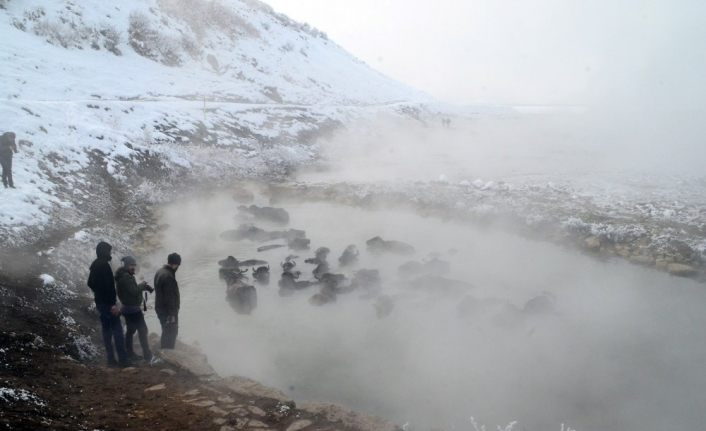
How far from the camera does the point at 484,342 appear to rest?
8719 millimetres

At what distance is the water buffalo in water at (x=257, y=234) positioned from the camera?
1376 cm

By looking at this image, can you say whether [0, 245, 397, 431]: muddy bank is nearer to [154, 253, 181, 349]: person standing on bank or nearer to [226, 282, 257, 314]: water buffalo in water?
[154, 253, 181, 349]: person standing on bank

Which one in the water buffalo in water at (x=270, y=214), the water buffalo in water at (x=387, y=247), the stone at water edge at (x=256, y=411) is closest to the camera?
the stone at water edge at (x=256, y=411)

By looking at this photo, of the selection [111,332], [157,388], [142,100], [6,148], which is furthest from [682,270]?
[142,100]

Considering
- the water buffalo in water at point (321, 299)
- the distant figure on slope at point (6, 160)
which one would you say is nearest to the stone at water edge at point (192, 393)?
the water buffalo in water at point (321, 299)

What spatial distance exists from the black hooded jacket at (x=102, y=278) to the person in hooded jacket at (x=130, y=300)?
18 centimetres

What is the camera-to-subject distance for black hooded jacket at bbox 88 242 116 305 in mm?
6551

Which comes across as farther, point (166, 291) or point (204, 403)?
point (166, 291)

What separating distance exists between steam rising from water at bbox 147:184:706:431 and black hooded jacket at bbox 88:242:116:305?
86.5 inches

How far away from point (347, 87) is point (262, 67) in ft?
32.6

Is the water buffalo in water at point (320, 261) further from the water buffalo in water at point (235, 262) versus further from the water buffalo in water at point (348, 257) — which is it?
the water buffalo in water at point (235, 262)

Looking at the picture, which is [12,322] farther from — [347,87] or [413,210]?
[347,87]

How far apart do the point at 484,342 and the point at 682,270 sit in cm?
672

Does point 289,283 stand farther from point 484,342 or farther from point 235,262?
point 484,342
